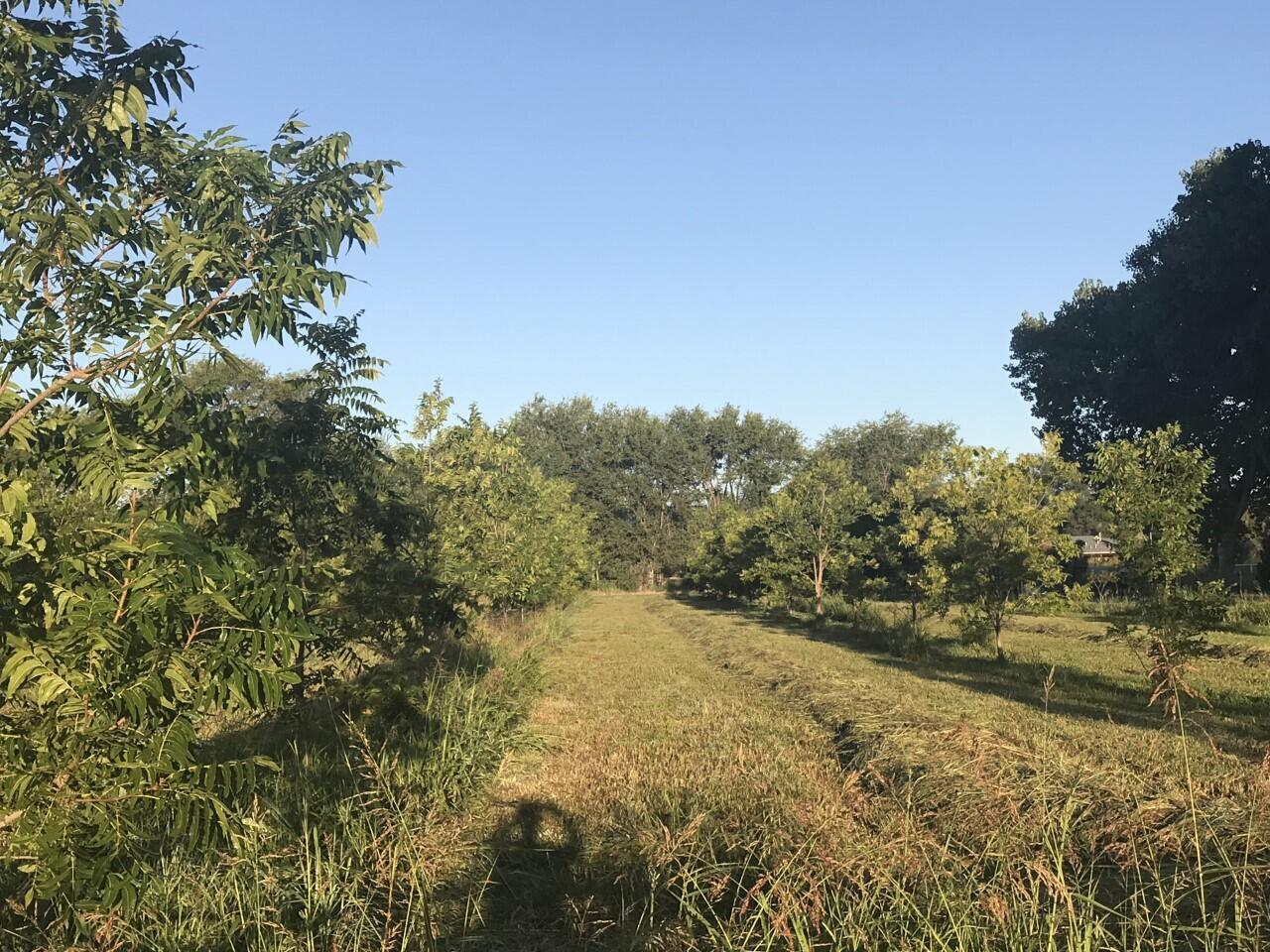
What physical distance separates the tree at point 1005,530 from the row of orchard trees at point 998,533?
30 mm

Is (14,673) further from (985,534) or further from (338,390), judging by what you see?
(985,534)

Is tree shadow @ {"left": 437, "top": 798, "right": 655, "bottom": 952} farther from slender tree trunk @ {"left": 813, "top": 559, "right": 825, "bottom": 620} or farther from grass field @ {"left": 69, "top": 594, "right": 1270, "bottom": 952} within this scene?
slender tree trunk @ {"left": 813, "top": 559, "right": 825, "bottom": 620}

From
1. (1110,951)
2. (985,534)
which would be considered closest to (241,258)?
(1110,951)

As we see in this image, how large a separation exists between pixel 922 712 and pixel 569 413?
82.9 metres

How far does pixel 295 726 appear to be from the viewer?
29.0ft

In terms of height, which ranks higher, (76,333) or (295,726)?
(76,333)

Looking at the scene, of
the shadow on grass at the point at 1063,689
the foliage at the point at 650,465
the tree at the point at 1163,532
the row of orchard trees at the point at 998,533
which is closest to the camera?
the shadow on grass at the point at 1063,689

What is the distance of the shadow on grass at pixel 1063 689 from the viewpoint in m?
9.84

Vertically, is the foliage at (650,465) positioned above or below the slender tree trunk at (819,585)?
above

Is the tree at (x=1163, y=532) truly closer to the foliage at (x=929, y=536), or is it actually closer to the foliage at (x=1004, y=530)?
the foliage at (x=1004, y=530)

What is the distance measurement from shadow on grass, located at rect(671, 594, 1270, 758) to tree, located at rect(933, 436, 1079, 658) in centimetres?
160

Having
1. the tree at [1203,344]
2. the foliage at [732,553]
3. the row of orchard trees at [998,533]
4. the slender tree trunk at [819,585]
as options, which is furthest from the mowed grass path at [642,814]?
the tree at [1203,344]

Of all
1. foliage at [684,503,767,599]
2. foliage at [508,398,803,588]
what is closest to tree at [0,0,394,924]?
foliage at [684,503,767,599]

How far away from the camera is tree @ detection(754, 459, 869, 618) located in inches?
1200
